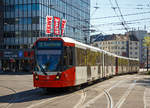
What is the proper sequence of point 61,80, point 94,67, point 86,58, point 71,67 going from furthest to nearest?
1. point 94,67
2. point 86,58
3. point 71,67
4. point 61,80

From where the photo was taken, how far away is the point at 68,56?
51.3 feet

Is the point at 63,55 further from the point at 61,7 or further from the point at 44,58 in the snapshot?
the point at 61,7

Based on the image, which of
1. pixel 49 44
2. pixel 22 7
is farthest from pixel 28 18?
pixel 49 44

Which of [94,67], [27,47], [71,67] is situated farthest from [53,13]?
[71,67]

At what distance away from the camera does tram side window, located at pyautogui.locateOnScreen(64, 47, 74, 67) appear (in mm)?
15406

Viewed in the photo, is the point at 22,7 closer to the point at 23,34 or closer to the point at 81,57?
the point at 23,34

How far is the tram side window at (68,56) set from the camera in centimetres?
1541

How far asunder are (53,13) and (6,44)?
12015 millimetres

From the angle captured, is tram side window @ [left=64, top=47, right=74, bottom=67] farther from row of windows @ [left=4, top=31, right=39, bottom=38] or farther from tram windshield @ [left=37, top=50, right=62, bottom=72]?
row of windows @ [left=4, top=31, right=39, bottom=38]

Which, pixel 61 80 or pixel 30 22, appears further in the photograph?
pixel 30 22

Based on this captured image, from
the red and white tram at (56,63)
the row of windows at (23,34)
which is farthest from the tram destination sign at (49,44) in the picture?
the row of windows at (23,34)

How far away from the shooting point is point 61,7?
5781cm

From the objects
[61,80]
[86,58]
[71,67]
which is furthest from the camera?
[86,58]

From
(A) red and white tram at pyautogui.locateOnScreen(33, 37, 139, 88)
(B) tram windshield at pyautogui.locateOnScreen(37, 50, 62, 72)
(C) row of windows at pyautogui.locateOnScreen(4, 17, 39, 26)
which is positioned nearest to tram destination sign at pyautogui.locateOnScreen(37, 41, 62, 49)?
(A) red and white tram at pyautogui.locateOnScreen(33, 37, 139, 88)
